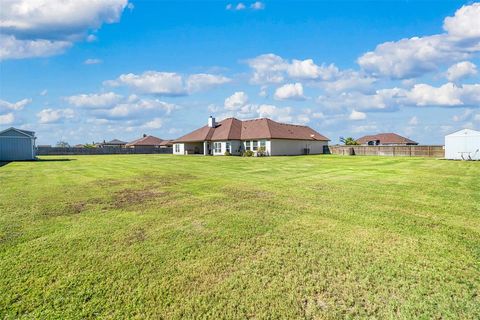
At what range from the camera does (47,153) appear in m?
52.4

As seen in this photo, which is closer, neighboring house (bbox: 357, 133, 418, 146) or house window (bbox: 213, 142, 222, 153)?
house window (bbox: 213, 142, 222, 153)

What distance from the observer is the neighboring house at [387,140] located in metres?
62.5

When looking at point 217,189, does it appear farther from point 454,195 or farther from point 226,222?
point 454,195

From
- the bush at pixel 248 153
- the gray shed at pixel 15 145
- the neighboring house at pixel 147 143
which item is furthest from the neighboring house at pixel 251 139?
the neighboring house at pixel 147 143

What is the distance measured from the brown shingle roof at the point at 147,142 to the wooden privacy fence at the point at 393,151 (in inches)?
1637

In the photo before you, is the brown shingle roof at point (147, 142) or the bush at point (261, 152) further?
the brown shingle roof at point (147, 142)

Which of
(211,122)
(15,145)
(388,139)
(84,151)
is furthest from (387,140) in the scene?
(15,145)

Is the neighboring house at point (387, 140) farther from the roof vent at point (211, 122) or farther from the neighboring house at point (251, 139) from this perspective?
the roof vent at point (211, 122)

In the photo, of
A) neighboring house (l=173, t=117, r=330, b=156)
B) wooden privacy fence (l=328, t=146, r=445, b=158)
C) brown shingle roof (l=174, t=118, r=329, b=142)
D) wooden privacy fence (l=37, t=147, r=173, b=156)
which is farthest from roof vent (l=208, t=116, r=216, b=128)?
wooden privacy fence (l=37, t=147, r=173, b=156)

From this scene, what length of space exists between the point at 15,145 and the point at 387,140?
62.5m

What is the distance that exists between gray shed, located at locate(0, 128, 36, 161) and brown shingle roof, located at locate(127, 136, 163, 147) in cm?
3631

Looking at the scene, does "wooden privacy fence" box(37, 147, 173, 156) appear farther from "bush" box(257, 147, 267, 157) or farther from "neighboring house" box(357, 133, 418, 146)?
"neighboring house" box(357, 133, 418, 146)

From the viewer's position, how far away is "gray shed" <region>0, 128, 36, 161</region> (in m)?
32.7

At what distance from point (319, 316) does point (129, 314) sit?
231cm
